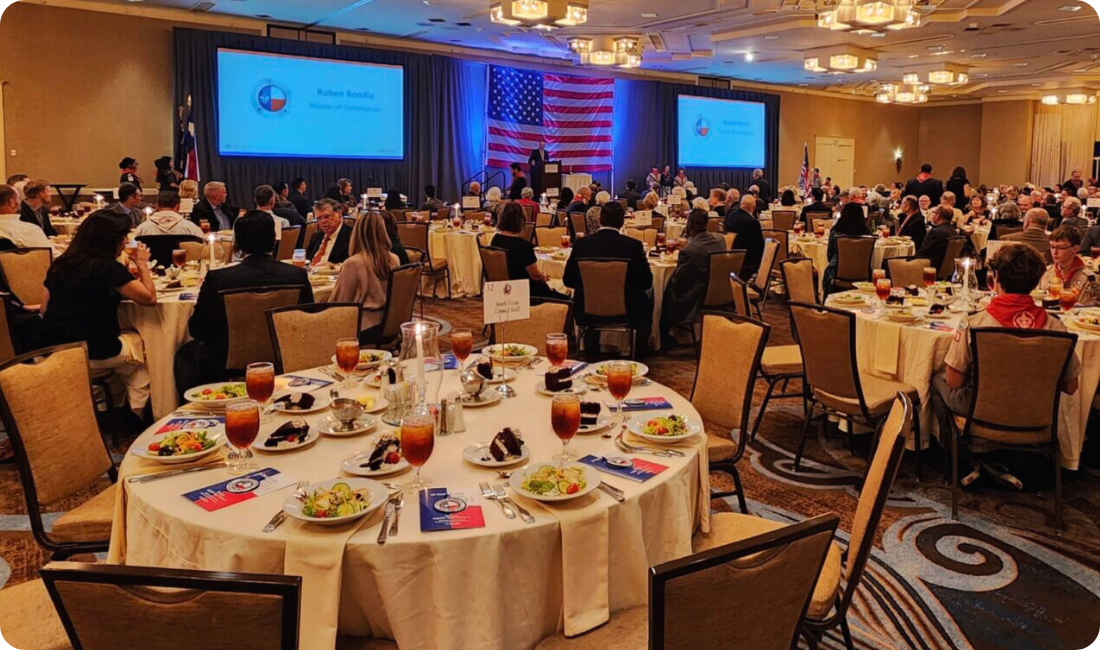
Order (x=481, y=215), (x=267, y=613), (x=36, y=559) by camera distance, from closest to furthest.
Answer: (x=267, y=613) < (x=36, y=559) < (x=481, y=215)

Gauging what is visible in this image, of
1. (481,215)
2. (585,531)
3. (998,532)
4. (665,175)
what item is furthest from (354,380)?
(665,175)

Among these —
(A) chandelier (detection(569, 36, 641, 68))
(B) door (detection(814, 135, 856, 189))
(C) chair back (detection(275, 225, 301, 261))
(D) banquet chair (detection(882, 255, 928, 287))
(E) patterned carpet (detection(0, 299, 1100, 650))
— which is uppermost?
(A) chandelier (detection(569, 36, 641, 68))

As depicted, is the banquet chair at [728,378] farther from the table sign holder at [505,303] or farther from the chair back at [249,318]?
the chair back at [249,318]

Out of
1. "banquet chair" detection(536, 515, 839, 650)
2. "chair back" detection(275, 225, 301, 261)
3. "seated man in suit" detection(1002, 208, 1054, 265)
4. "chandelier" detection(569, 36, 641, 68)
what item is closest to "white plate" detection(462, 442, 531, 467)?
"banquet chair" detection(536, 515, 839, 650)

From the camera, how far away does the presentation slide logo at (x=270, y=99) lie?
13.8 m

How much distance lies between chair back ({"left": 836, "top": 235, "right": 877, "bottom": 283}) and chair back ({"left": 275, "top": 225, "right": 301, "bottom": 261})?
5.27 m

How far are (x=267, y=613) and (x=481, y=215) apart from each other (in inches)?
434

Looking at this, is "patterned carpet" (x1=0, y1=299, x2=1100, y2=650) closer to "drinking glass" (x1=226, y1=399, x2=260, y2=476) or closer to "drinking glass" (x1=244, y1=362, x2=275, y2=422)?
"drinking glass" (x1=244, y1=362, x2=275, y2=422)

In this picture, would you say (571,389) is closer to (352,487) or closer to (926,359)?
(352,487)

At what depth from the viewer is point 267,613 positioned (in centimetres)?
134

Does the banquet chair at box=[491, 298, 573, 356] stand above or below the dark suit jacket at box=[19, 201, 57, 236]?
below

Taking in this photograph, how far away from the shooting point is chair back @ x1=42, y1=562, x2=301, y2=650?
4.31 ft

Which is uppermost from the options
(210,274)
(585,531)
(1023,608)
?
(210,274)

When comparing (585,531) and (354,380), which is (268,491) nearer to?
(585,531)
